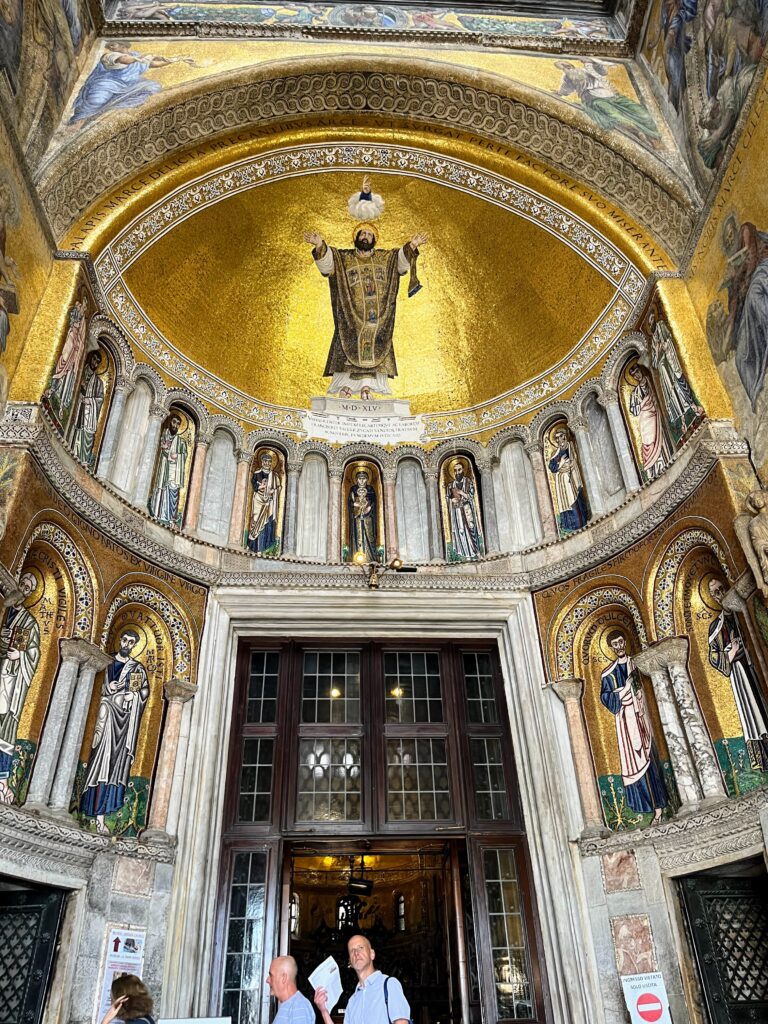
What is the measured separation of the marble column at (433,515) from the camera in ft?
36.6

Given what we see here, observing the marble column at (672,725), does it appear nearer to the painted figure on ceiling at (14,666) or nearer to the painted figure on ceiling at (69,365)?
the painted figure on ceiling at (14,666)

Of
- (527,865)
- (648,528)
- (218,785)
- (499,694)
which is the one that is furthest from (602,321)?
(218,785)

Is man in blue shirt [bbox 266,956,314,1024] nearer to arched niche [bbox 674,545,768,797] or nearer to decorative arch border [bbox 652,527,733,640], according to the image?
arched niche [bbox 674,545,768,797]

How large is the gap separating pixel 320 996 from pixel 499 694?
6028 mm

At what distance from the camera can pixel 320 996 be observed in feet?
15.1

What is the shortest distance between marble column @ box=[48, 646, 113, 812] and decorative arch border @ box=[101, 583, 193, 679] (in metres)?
0.94

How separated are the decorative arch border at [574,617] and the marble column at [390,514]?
263 cm

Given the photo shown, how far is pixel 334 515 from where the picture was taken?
11289 millimetres

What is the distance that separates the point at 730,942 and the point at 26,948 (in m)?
6.75

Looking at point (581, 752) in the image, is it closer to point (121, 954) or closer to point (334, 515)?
point (334, 515)

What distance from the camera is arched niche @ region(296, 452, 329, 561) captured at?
11.0m

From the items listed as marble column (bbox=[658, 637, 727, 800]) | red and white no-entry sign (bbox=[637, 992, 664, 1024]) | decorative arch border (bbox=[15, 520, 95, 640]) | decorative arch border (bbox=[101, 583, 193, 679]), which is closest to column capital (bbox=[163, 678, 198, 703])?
decorative arch border (bbox=[101, 583, 193, 679])

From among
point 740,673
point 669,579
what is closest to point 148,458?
point 669,579

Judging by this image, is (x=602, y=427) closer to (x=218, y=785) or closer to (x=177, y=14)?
(x=218, y=785)
